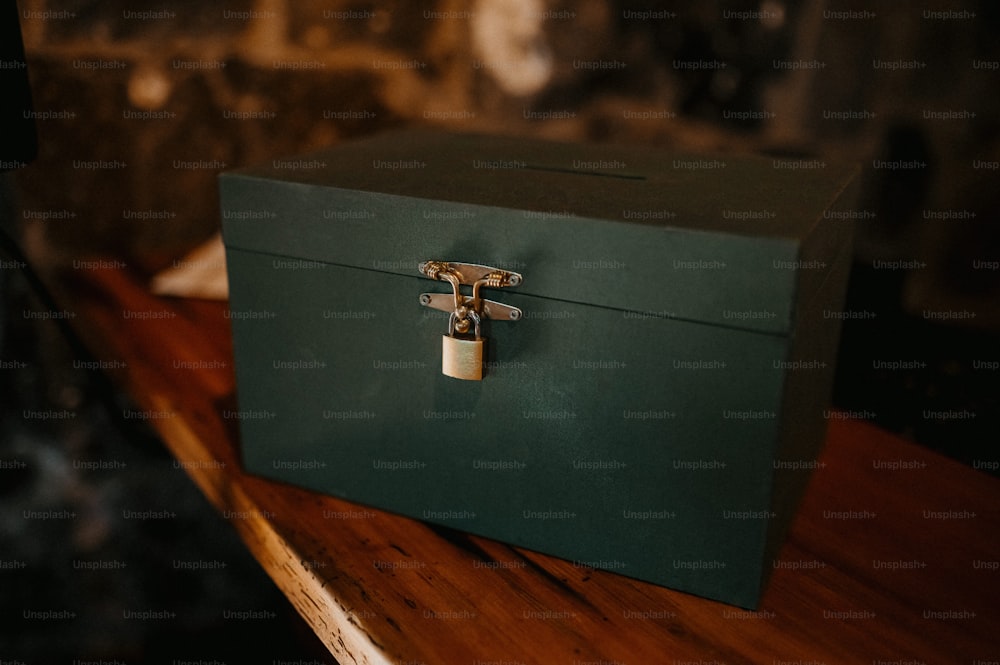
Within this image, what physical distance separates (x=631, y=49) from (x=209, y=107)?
0.65 m

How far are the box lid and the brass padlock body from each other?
59 millimetres

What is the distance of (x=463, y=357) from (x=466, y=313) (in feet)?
0.11

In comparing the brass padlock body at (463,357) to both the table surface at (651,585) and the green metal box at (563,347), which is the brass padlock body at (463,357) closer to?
the green metal box at (563,347)

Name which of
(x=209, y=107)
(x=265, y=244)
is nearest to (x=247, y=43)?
(x=209, y=107)

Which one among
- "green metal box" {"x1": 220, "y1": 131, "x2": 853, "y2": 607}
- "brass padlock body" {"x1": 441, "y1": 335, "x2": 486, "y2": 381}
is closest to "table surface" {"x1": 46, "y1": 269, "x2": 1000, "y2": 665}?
"green metal box" {"x1": 220, "y1": 131, "x2": 853, "y2": 607}

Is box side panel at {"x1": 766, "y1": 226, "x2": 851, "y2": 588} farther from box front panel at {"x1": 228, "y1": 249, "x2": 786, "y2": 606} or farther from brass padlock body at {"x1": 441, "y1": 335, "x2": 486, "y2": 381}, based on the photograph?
brass padlock body at {"x1": 441, "y1": 335, "x2": 486, "y2": 381}

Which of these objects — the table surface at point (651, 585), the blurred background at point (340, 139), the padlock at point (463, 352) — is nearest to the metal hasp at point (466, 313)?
the padlock at point (463, 352)

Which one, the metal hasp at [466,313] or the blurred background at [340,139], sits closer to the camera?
the metal hasp at [466,313]

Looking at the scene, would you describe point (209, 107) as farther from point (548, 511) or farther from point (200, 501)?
point (548, 511)

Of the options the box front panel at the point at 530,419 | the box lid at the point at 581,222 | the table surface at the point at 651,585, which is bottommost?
the table surface at the point at 651,585

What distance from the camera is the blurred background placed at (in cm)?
96

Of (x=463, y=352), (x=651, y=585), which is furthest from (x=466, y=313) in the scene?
(x=651, y=585)

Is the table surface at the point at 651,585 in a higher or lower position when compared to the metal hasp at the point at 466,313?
lower

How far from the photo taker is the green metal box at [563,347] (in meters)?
0.59
